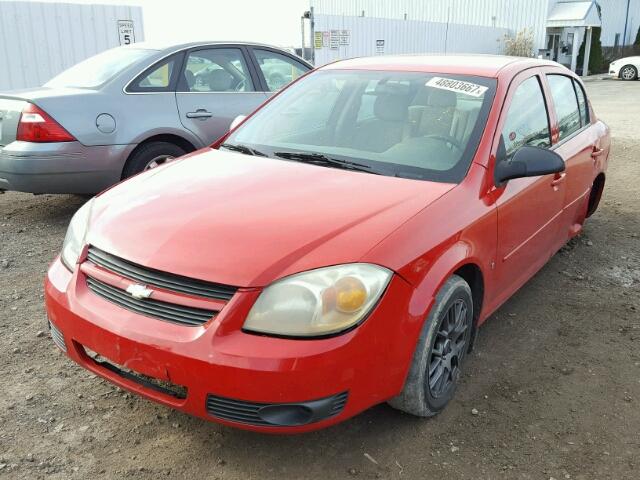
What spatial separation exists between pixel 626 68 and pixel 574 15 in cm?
357

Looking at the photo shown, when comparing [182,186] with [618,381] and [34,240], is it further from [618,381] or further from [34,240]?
[34,240]

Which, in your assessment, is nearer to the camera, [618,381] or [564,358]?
[618,381]

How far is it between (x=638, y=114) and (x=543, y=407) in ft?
43.3

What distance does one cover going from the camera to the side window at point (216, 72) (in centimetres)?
583

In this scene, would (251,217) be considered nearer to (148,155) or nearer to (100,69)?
(148,155)

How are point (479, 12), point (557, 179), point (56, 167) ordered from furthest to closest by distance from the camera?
point (479, 12)
point (56, 167)
point (557, 179)

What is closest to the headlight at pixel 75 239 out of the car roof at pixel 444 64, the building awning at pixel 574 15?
the car roof at pixel 444 64

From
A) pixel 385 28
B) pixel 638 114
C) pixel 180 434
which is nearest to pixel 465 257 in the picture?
pixel 180 434

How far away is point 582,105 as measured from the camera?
465 centimetres

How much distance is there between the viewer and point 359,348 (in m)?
2.16

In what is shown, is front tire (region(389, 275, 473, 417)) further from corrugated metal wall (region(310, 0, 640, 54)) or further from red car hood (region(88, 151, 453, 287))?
corrugated metal wall (region(310, 0, 640, 54))

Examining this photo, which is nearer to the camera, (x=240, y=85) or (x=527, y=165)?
(x=527, y=165)

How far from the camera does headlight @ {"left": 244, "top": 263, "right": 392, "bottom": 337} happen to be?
2135 millimetres

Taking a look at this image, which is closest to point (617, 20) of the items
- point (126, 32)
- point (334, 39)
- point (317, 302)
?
point (334, 39)
